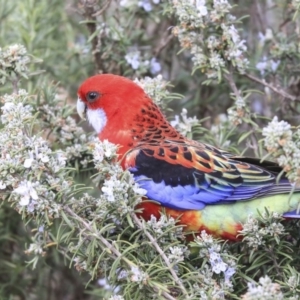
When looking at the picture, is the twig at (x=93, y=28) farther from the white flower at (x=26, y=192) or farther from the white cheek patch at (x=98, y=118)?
the white flower at (x=26, y=192)

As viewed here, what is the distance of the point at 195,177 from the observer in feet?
7.83

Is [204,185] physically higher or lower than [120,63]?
lower

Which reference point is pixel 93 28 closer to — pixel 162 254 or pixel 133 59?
pixel 133 59

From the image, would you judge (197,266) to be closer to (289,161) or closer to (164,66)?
(289,161)

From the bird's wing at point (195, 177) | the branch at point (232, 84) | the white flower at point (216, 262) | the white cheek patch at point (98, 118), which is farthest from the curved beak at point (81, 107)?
the white flower at point (216, 262)

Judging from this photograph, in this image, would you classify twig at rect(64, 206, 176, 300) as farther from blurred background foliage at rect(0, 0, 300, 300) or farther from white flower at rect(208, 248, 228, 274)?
blurred background foliage at rect(0, 0, 300, 300)

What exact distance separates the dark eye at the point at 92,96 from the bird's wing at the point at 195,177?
0.40m

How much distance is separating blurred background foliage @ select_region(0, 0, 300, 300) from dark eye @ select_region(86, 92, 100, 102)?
13 centimetres

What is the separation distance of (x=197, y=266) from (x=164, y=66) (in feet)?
5.49

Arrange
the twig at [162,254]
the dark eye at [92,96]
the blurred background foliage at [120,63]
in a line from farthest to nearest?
the blurred background foliage at [120,63]
the dark eye at [92,96]
the twig at [162,254]

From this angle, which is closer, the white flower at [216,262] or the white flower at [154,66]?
the white flower at [216,262]

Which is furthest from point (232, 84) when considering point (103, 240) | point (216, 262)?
point (103, 240)

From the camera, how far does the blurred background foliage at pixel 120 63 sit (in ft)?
9.45

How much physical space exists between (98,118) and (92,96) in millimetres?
92
